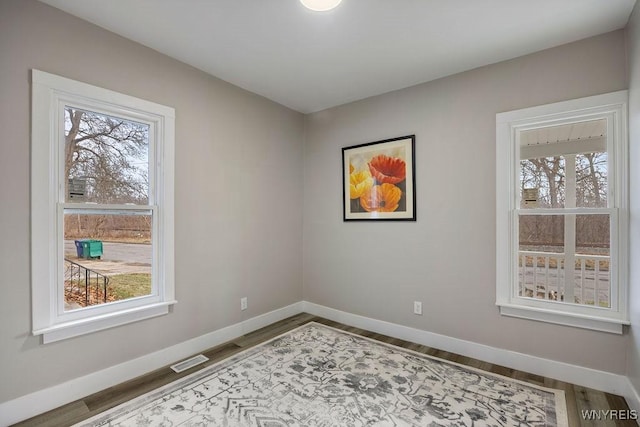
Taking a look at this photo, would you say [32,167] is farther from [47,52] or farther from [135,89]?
[135,89]

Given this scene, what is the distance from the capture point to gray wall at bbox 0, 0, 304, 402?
1.87 metres

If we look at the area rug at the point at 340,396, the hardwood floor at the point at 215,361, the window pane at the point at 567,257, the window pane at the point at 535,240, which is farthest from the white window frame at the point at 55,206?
the window pane at the point at 567,257

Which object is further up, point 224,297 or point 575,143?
point 575,143

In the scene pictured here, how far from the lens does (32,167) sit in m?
1.93

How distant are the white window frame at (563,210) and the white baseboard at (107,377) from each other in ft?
8.36

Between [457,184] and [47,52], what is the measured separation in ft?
10.6

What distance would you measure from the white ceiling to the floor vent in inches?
102

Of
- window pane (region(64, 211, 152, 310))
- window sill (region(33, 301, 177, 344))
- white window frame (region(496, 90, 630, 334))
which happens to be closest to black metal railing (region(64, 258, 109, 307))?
window pane (region(64, 211, 152, 310))

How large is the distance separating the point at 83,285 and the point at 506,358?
3342 mm

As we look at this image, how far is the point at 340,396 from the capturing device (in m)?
2.16

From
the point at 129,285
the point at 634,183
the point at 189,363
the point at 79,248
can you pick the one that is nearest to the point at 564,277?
the point at 634,183

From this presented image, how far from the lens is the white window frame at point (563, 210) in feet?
7.11

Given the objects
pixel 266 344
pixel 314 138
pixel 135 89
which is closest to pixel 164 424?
pixel 266 344
